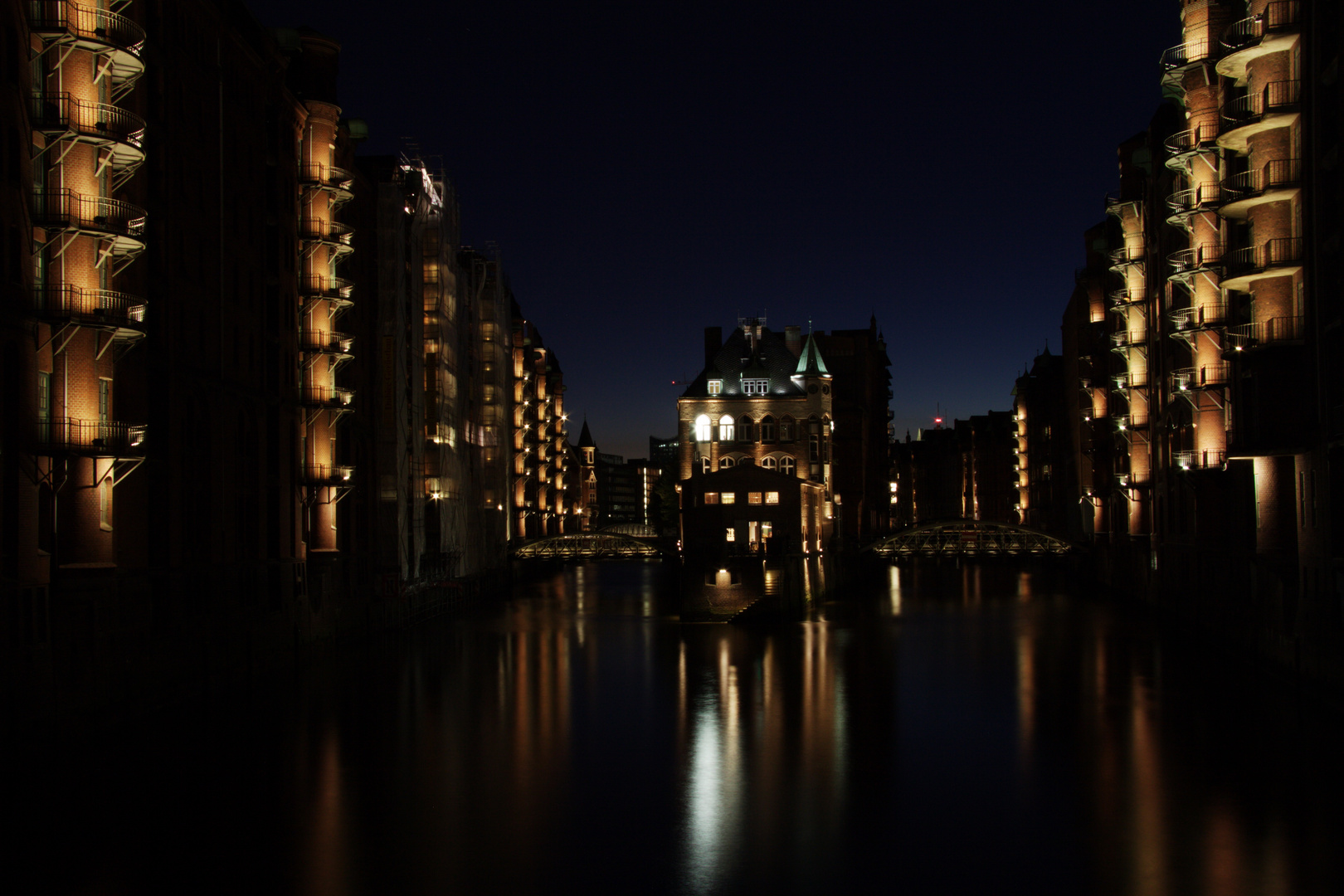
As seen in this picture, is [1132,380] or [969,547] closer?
[1132,380]

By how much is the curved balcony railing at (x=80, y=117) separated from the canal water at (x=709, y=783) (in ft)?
51.1

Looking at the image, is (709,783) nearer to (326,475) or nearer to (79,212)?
(79,212)

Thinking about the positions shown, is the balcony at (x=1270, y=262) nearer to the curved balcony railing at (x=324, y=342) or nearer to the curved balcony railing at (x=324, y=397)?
the curved balcony railing at (x=324, y=342)

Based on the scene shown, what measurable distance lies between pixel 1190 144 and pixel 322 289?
35.8 meters

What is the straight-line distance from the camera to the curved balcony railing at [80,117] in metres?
32.0

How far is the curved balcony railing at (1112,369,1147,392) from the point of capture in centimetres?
7044

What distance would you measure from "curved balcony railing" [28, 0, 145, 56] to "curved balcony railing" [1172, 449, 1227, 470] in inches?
1599

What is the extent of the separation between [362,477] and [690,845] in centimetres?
4020

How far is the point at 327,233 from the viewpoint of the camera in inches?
2083

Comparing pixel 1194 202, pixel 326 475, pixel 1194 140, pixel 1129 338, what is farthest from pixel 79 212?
pixel 1129 338

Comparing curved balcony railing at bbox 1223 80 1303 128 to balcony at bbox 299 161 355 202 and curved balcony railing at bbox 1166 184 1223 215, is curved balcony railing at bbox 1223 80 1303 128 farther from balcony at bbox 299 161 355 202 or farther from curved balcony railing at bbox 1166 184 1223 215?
balcony at bbox 299 161 355 202

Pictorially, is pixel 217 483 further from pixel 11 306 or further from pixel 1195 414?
pixel 1195 414

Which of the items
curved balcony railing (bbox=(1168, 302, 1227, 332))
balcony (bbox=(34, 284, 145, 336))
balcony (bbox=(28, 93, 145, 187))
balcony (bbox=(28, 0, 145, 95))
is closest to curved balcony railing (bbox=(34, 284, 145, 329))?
balcony (bbox=(34, 284, 145, 336))

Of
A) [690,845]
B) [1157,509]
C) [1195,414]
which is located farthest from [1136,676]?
[690,845]
